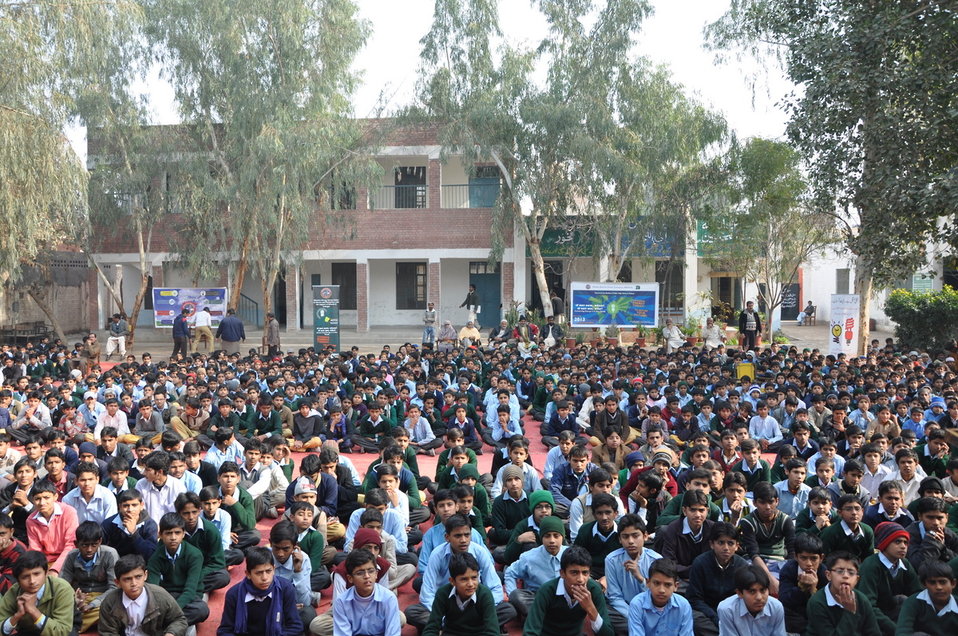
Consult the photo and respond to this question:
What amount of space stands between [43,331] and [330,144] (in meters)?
11.0

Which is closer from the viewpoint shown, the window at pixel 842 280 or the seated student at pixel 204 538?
the seated student at pixel 204 538

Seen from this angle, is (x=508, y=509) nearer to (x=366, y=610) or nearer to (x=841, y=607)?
(x=366, y=610)

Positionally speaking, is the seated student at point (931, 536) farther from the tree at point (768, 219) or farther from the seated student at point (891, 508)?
the tree at point (768, 219)

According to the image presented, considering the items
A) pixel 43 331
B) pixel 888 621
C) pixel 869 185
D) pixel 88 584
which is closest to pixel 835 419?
pixel 869 185

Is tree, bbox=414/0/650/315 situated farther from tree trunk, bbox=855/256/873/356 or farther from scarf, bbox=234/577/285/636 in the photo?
scarf, bbox=234/577/285/636

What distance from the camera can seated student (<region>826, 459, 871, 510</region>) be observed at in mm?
6926

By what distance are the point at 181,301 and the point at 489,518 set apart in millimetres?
16894

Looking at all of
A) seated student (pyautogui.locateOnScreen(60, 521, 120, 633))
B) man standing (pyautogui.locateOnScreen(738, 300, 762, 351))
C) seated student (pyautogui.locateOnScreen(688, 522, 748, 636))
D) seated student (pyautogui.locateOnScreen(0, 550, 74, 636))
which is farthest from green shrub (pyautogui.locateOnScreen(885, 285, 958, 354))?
seated student (pyautogui.locateOnScreen(0, 550, 74, 636))

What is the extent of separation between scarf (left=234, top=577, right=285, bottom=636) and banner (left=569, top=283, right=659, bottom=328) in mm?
15903

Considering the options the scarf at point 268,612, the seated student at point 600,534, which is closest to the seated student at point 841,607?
the seated student at point 600,534

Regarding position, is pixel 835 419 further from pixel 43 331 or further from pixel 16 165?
pixel 43 331

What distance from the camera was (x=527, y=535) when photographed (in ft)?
20.7

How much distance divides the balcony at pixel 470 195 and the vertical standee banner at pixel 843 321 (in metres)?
11.5

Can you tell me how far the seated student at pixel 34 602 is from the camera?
196 inches
